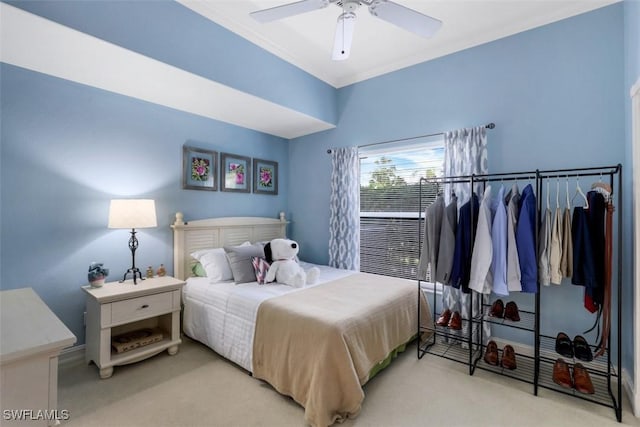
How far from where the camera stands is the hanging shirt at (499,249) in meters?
2.13

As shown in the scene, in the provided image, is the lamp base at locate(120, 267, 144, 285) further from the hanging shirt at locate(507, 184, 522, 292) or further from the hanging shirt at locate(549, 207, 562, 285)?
the hanging shirt at locate(549, 207, 562, 285)

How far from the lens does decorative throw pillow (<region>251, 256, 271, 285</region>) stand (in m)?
2.75

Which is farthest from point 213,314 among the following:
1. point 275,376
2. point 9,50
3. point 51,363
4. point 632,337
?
point 632,337

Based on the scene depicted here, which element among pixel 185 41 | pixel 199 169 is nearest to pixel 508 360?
pixel 199 169

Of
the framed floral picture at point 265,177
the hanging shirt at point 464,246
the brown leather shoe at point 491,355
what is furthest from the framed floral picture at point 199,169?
the brown leather shoe at point 491,355

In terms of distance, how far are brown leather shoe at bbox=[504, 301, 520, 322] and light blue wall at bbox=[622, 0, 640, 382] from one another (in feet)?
2.14

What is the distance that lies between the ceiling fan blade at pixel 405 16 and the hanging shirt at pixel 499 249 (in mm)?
1326

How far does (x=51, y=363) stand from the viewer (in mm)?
951

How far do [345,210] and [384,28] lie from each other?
1.95 meters

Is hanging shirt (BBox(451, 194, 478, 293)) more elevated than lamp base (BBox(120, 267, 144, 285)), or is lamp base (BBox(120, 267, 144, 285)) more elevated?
hanging shirt (BBox(451, 194, 478, 293))

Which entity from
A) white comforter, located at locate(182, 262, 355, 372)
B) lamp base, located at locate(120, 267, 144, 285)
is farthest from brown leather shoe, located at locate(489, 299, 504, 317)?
lamp base, located at locate(120, 267, 144, 285)

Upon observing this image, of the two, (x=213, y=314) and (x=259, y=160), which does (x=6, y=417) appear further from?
(x=259, y=160)

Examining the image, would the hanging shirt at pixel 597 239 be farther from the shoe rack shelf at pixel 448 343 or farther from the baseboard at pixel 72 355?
the baseboard at pixel 72 355

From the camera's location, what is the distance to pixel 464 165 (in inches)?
108
